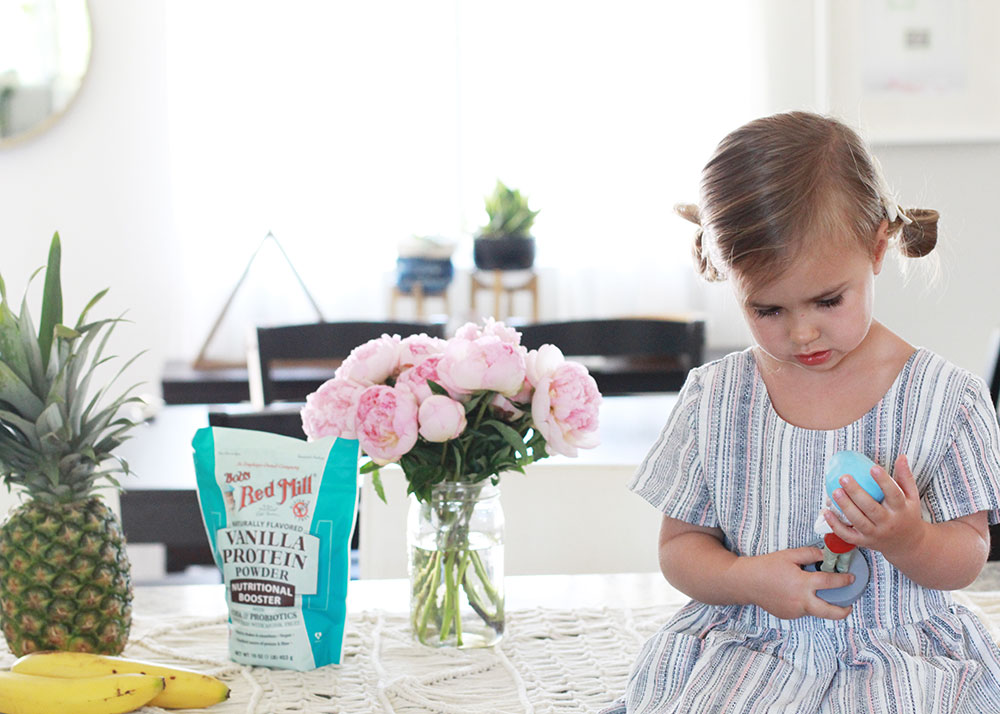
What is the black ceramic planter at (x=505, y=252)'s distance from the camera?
3232 millimetres

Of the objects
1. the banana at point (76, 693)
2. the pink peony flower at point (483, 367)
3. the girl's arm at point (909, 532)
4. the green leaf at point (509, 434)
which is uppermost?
the pink peony flower at point (483, 367)

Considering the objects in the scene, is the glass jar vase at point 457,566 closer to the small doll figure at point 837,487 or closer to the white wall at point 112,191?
the small doll figure at point 837,487

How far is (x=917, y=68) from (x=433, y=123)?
4.99ft

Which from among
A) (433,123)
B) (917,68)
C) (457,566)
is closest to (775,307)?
(457,566)

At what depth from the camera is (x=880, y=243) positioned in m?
0.83

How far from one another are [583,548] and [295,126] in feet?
8.18

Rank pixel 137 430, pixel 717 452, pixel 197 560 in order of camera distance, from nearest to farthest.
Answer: pixel 717 452, pixel 137 430, pixel 197 560

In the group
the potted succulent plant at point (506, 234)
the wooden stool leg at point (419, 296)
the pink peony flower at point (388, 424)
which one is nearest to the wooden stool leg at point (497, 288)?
the potted succulent plant at point (506, 234)

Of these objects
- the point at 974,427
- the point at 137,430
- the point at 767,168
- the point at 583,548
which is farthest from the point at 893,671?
the point at 137,430

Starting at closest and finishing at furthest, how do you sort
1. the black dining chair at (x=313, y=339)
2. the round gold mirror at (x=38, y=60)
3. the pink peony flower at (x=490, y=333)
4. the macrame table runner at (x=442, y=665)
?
the macrame table runner at (x=442, y=665) < the pink peony flower at (x=490, y=333) < the black dining chair at (x=313, y=339) < the round gold mirror at (x=38, y=60)

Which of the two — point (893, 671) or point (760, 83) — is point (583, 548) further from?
point (760, 83)

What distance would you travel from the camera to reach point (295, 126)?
11.4 ft

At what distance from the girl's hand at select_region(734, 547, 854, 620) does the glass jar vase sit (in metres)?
0.23

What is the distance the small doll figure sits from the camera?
2.37 feet
